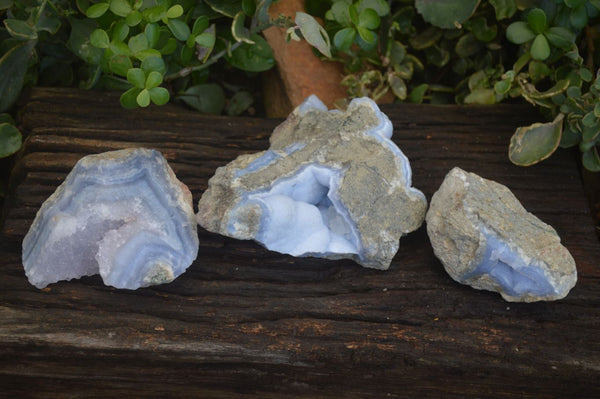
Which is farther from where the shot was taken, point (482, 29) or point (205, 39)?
point (482, 29)

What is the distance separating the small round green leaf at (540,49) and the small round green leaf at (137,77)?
846mm

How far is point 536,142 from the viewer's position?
1.46 meters

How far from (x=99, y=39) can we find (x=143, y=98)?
15cm

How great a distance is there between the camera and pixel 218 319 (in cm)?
129

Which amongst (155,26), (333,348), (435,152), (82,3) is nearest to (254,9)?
(155,26)

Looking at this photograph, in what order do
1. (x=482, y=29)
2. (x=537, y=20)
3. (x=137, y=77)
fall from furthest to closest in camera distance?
1. (x=482, y=29)
2. (x=537, y=20)
3. (x=137, y=77)

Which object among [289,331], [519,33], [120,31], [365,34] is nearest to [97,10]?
[120,31]

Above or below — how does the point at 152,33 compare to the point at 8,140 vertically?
above

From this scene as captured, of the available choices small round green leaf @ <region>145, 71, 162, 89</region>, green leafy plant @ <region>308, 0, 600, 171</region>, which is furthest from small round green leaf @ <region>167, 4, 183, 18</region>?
green leafy plant @ <region>308, 0, 600, 171</region>

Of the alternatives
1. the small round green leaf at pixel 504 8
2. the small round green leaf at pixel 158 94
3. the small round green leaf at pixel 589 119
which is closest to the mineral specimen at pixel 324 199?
the small round green leaf at pixel 158 94

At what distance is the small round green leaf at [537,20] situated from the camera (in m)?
1.42

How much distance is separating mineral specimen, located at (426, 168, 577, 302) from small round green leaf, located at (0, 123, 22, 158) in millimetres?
916

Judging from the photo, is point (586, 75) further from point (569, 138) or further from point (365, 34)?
point (365, 34)

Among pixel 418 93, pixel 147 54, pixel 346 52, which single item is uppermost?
pixel 147 54
